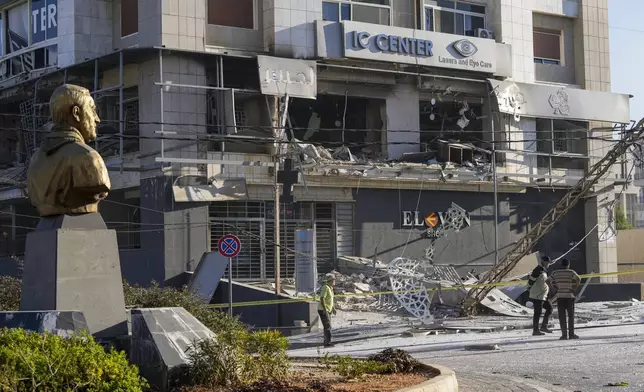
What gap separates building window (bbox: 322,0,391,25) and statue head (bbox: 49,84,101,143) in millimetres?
23007

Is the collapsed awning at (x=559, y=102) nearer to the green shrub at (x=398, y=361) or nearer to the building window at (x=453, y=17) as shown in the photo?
the building window at (x=453, y=17)

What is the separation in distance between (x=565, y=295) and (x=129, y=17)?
17.6 m

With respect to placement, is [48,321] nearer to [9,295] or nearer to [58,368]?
[58,368]

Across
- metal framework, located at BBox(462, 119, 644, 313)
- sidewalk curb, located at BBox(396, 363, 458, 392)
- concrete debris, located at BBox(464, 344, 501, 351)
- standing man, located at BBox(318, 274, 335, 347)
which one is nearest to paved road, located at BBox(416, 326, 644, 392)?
concrete debris, located at BBox(464, 344, 501, 351)

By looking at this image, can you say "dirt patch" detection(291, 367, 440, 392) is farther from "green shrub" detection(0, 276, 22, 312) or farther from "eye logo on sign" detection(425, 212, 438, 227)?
"eye logo on sign" detection(425, 212, 438, 227)

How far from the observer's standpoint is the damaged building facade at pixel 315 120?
32.0 metres

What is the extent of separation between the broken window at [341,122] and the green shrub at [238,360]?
23.8 meters

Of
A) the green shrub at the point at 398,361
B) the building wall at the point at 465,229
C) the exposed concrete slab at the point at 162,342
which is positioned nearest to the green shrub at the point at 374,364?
the green shrub at the point at 398,361

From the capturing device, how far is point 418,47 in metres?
35.5

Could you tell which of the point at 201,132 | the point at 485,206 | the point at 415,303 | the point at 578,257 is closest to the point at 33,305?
the point at 415,303

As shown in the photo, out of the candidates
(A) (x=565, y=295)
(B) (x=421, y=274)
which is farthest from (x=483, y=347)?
(B) (x=421, y=274)

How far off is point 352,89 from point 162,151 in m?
7.62

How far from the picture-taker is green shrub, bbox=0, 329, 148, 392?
873 cm

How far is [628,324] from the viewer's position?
87.8 feet
